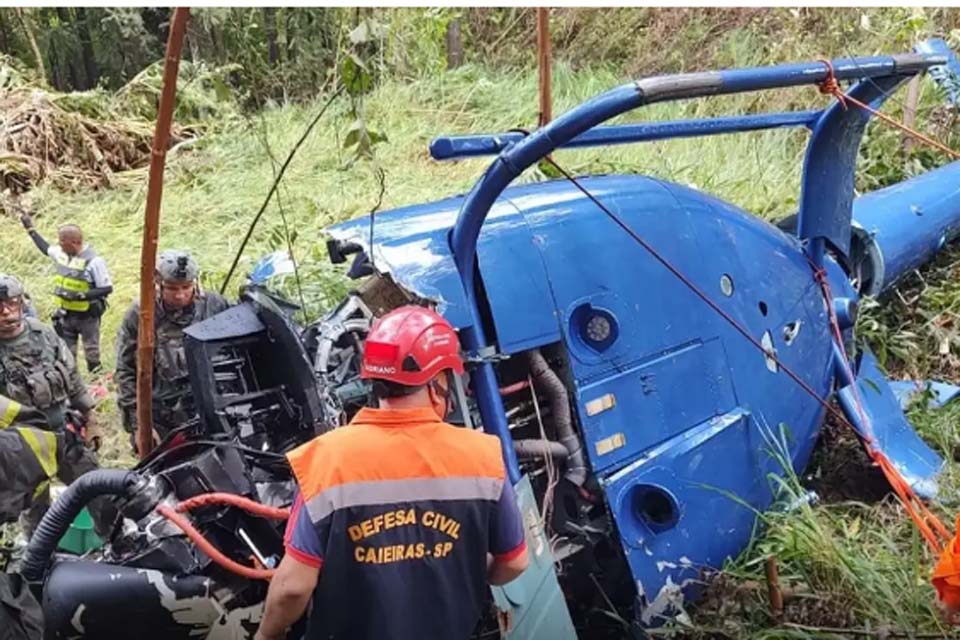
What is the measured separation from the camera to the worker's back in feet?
6.88

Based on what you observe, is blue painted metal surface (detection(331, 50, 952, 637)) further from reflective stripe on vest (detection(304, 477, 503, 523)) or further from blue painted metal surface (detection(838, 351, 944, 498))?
reflective stripe on vest (detection(304, 477, 503, 523))

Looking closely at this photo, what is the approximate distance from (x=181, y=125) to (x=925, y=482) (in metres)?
10.2

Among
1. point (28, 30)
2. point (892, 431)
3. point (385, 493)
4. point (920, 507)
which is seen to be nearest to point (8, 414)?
point (385, 493)

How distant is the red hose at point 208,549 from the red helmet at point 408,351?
74 centimetres

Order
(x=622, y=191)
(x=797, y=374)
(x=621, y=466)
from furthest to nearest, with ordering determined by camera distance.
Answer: (x=797, y=374) → (x=622, y=191) → (x=621, y=466)

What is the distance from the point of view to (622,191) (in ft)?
12.0

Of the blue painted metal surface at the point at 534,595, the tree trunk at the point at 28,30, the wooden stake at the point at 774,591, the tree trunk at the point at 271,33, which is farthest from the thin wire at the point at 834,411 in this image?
the tree trunk at the point at 28,30

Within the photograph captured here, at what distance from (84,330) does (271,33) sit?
269 inches

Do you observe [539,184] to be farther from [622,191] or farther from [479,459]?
[479,459]

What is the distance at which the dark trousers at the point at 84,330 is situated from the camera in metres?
7.33

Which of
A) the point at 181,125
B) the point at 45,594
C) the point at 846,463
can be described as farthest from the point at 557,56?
the point at 45,594

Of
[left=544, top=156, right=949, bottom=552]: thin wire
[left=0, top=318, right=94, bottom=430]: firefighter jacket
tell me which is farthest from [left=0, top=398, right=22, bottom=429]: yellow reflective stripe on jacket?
[left=544, top=156, right=949, bottom=552]: thin wire

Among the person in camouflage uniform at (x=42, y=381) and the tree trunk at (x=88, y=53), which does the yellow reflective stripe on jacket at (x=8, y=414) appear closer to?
the person in camouflage uniform at (x=42, y=381)

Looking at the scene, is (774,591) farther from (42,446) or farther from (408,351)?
(42,446)
